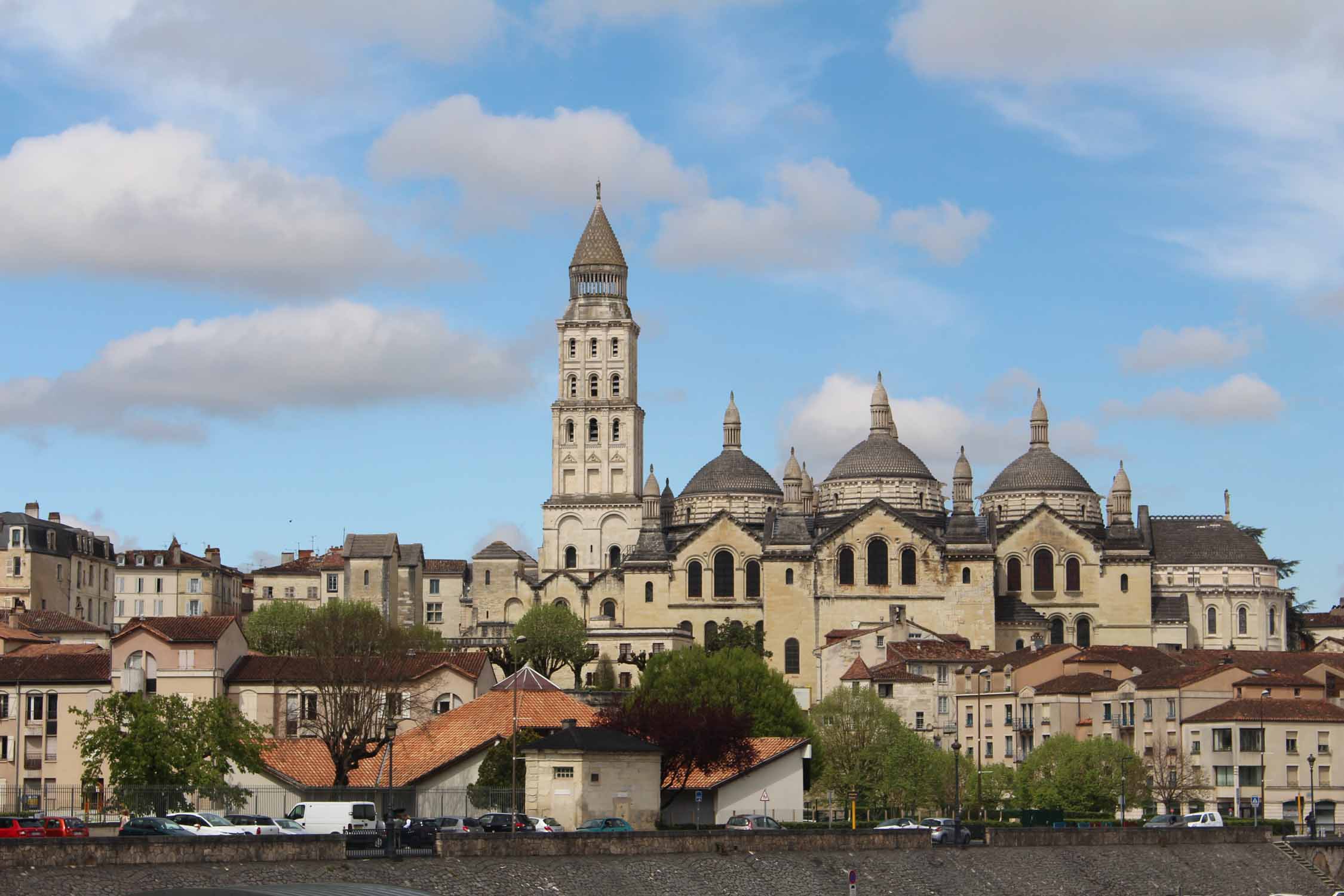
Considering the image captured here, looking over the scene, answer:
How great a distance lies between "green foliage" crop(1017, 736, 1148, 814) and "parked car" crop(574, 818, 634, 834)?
25.4 m

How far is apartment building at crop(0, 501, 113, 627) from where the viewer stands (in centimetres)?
11481

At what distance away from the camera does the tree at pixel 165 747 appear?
57031mm

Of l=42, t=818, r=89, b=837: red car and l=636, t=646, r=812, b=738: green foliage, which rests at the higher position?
l=636, t=646, r=812, b=738: green foliage

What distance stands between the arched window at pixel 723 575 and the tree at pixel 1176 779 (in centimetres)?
5178

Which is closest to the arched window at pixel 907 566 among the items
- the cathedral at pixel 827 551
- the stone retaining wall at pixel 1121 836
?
the cathedral at pixel 827 551

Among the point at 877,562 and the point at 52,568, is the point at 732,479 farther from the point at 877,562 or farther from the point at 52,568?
the point at 52,568

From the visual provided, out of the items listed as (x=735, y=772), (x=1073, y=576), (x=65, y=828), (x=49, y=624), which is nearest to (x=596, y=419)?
(x=1073, y=576)

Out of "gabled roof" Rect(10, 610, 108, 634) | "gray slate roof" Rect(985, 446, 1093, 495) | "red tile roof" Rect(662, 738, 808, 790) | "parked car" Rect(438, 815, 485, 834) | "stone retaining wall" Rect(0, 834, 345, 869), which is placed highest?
"gray slate roof" Rect(985, 446, 1093, 495)

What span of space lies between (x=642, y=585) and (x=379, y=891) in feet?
357

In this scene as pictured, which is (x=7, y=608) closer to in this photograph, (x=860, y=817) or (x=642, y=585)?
(x=642, y=585)

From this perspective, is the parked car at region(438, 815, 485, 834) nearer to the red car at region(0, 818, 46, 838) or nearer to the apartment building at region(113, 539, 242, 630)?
the red car at region(0, 818, 46, 838)

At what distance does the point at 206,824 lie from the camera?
4850 cm

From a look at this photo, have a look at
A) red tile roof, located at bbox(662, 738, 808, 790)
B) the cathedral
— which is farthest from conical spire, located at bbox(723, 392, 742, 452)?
red tile roof, located at bbox(662, 738, 808, 790)

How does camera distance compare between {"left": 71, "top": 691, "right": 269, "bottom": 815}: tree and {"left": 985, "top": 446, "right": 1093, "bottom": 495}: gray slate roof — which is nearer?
{"left": 71, "top": 691, "right": 269, "bottom": 815}: tree
